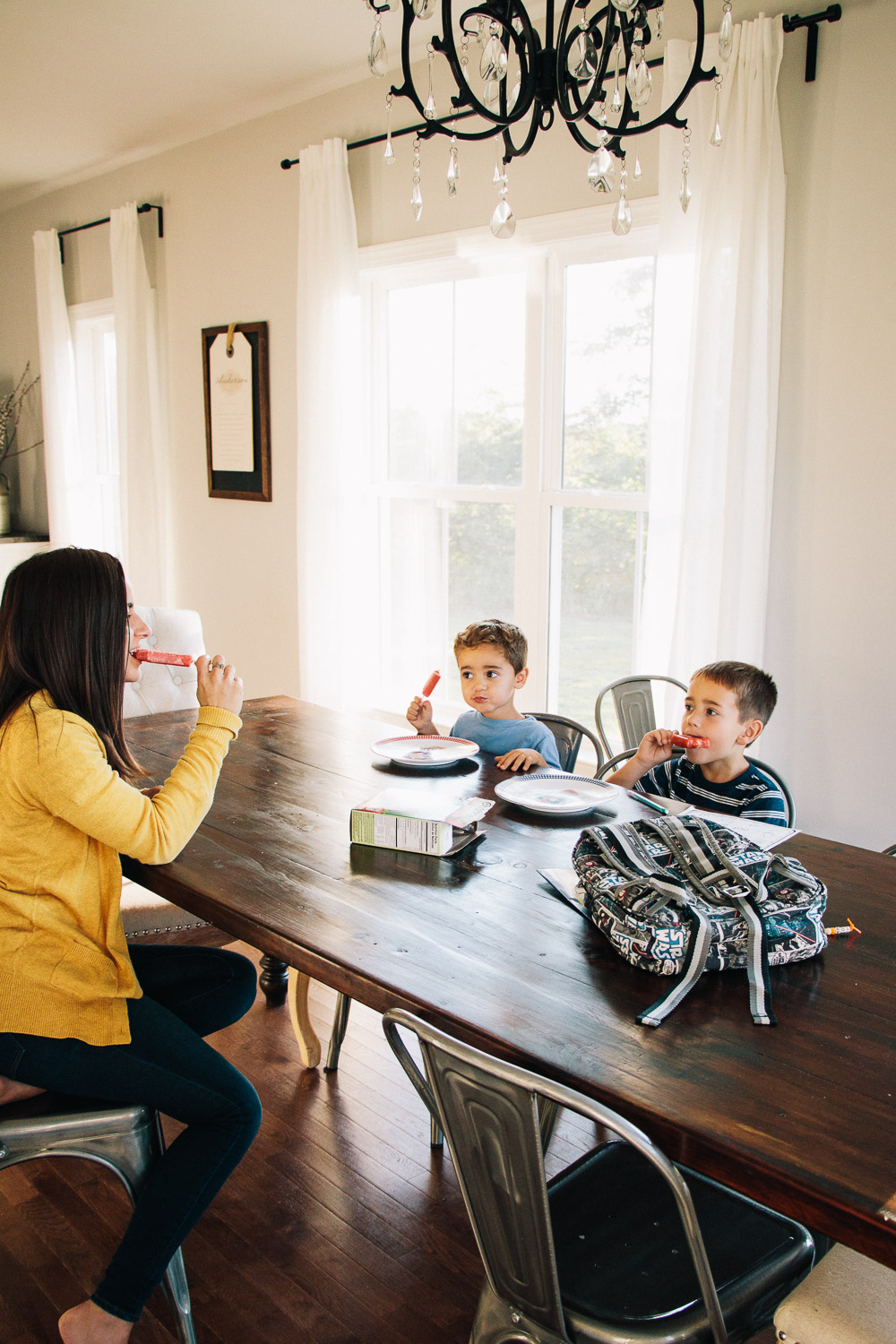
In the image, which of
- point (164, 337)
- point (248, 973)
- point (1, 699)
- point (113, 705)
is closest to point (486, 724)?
point (248, 973)

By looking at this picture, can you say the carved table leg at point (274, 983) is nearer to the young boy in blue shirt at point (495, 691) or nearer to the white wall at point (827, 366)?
the young boy in blue shirt at point (495, 691)

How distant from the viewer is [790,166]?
277 centimetres

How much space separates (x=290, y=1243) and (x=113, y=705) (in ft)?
3.41

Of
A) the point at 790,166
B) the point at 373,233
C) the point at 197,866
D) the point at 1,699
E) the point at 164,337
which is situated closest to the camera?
the point at 1,699

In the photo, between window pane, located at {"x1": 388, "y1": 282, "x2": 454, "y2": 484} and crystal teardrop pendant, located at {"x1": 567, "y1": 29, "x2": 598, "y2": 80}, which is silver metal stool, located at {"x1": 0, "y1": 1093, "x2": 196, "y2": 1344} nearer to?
crystal teardrop pendant, located at {"x1": 567, "y1": 29, "x2": 598, "y2": 80}

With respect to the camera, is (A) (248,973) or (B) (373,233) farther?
(B) (373,233)

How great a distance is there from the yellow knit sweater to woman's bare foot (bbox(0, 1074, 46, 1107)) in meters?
0.08

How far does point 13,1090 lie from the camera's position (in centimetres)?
149

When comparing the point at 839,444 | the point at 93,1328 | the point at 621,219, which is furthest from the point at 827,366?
the point at 93,1328

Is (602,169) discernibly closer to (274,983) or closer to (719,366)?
(719,366)

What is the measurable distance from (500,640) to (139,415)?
3350 millimetres

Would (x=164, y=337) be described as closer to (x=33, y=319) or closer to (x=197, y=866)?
(x=33, y=319)

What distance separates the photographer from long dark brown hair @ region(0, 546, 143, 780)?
1571 millimetres

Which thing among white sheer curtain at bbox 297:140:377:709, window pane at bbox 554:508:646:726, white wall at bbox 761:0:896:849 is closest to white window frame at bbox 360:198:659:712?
window pane at bbox 554:508:646:726
